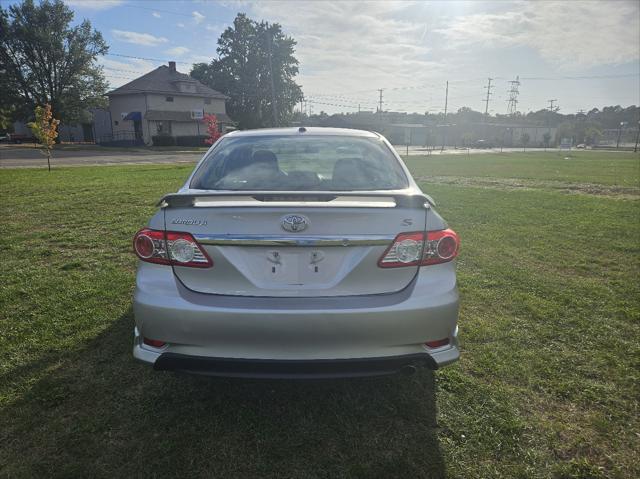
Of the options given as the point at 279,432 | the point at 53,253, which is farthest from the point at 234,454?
the point at 53,253

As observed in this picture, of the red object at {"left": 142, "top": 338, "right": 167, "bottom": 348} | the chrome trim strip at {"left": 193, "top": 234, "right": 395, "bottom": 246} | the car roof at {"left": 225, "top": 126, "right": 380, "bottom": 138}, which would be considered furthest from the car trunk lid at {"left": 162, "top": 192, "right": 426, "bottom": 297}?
the car roof at {"left": 225, "top": 126, "right": 380, "bottom": 138}

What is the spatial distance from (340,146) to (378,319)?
5.75 feet

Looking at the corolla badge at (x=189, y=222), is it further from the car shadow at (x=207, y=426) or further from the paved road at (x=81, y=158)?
the paved road at (x=81, y=158)

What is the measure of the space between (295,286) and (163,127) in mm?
50173

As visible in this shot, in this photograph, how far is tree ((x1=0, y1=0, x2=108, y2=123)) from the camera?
48.2m

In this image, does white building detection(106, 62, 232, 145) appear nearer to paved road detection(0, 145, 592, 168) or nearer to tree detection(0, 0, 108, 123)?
tree detection(0, 0, 108, 123)

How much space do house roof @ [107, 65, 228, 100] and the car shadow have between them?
50.1 metres

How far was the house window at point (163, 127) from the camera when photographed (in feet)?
155

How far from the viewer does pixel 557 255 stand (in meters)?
5.95

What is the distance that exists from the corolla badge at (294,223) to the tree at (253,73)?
59893 millimetres

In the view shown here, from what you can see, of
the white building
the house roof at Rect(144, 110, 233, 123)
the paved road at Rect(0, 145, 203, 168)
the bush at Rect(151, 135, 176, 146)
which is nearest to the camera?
the paved road at Rect(0, 145, 203, 168)

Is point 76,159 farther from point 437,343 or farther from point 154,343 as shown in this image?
point 437,343

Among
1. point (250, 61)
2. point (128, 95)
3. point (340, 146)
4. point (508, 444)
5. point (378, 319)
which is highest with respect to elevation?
point (250, 61)

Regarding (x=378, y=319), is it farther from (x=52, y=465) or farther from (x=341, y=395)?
(x=52, y=465)
